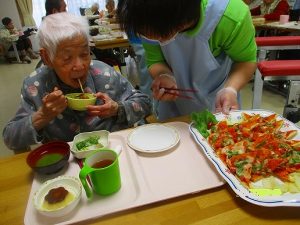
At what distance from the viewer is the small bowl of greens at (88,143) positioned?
3.15 ft

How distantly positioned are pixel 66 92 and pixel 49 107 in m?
0.27

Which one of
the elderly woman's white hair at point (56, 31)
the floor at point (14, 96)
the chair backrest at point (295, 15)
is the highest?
the elderly woman's white hair at point (56, 31)

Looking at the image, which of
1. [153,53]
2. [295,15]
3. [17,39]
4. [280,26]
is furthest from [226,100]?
[17,39]

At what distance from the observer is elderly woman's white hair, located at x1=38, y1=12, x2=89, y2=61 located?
3.88 feet

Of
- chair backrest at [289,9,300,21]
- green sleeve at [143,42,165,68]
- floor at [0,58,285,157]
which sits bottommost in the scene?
floor at [0,58,285,157]

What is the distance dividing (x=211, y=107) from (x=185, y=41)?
38 cm

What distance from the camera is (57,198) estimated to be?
758 mm

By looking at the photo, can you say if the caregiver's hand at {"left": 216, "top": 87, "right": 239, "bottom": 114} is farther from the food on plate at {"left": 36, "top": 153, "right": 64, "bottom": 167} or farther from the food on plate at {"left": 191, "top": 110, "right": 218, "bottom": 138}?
the food on plate at {"left": 36, "top": 153, "right": 64, "bottom": 167}

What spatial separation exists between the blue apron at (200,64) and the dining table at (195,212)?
647 mm

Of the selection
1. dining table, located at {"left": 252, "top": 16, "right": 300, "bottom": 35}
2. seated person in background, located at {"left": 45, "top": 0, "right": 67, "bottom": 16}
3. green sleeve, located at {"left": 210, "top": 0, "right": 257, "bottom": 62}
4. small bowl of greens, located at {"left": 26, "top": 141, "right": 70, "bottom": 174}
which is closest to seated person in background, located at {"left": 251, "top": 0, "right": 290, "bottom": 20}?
dining table, located at {"left": 252, "top": 16, "right": 300, "bottom": 35}

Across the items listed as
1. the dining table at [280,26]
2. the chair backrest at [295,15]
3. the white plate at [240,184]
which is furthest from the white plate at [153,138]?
the chair backrest at [295,15]

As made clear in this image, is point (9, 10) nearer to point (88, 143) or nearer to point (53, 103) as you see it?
point (53, 103)

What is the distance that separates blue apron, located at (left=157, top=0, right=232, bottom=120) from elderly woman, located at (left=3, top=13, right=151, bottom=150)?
23 centimetres

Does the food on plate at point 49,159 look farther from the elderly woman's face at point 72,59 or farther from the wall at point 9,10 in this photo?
the wall at point 9,10
